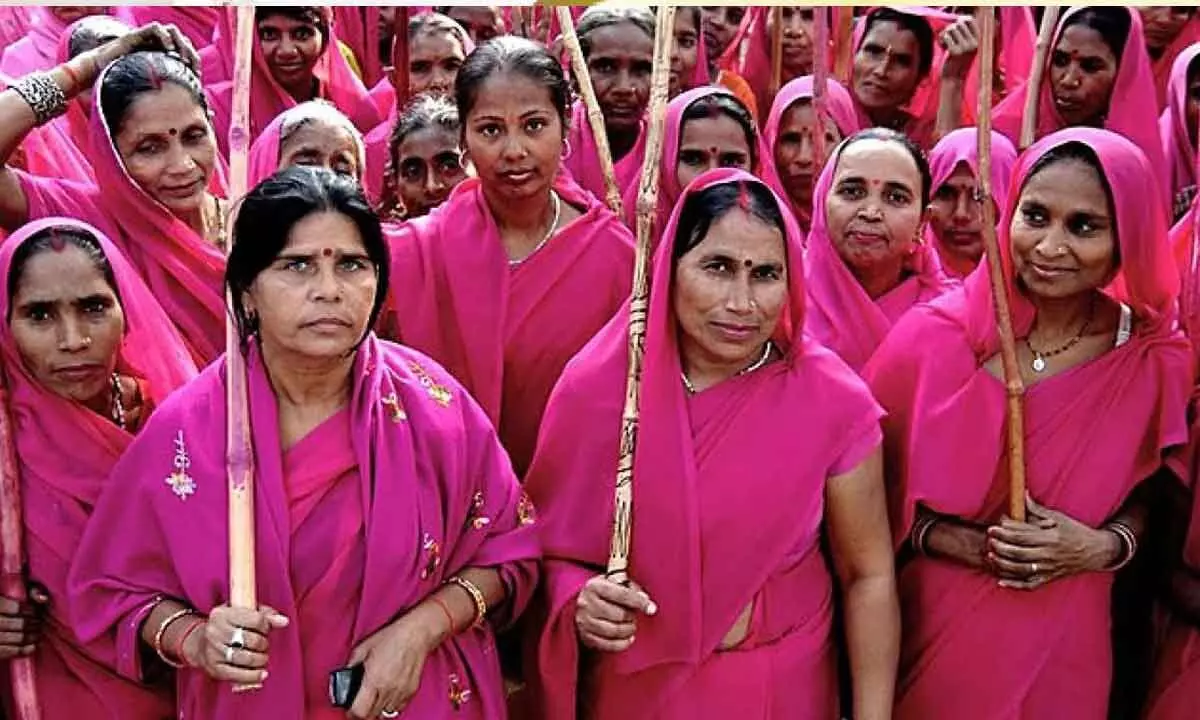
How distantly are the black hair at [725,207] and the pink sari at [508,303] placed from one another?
0.69 metres

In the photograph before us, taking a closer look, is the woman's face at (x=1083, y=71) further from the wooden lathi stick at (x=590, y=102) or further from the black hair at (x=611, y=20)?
the wooden lathi stick at (x=590, y=102)

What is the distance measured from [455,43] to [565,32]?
1.79 m

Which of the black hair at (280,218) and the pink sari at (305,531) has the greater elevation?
the black hair at (280,218)

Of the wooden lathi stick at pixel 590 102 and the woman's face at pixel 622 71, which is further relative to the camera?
the woman's face at pixel 622 71

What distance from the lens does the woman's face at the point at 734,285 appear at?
276 cm

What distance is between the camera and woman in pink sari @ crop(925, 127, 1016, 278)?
403cm

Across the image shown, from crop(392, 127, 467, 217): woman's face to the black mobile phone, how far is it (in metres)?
1.90

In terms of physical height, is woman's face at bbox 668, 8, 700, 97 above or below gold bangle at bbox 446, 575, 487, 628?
above

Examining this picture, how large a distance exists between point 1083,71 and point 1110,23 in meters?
0.17

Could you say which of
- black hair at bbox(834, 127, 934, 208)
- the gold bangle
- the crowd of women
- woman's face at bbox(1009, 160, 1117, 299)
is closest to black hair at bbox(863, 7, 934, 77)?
the crowd of women

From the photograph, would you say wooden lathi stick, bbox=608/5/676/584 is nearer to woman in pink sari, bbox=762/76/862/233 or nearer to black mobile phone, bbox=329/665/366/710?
black mobile phone, bbox=329/665/366/710

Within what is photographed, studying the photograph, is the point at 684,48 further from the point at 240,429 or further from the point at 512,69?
the point at 240,429

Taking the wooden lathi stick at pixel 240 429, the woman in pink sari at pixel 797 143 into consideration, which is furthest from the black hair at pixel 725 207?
the woman in pink sari at pixel 797 143

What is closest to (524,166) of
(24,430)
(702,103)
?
(702,103)
